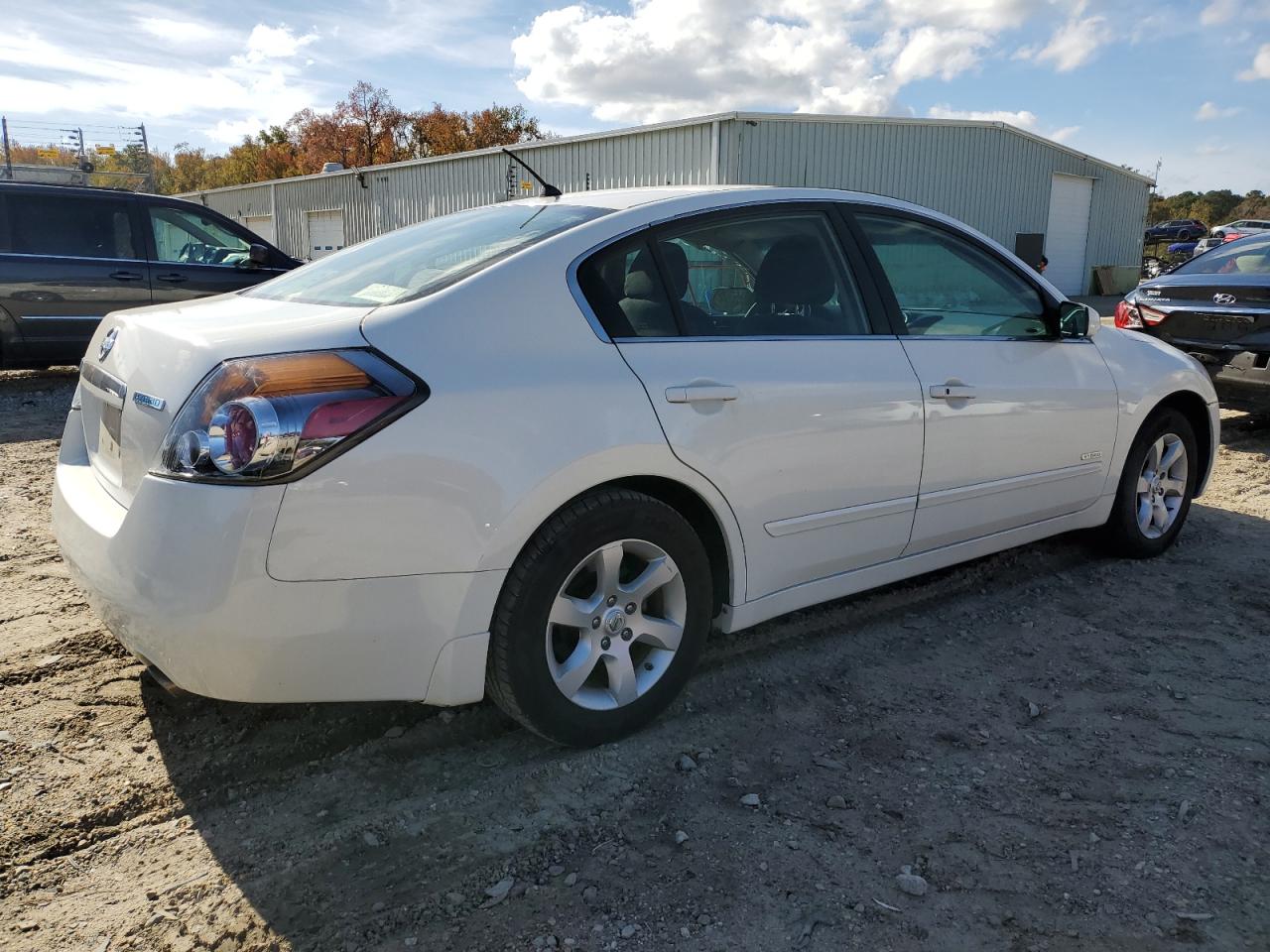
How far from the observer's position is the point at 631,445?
102 inches

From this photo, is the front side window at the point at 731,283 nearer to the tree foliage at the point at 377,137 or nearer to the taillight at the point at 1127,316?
the taillight at the point at 1127,316

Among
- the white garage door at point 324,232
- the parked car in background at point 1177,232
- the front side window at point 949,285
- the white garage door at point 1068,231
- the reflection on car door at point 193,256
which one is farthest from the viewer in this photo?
the parked car in background at point 1177,232

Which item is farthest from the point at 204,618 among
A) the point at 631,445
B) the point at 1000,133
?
the point at 1000,133

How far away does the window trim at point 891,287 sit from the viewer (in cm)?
342

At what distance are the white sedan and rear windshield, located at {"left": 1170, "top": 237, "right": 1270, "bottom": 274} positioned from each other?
4518 mm

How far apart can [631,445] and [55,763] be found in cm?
180

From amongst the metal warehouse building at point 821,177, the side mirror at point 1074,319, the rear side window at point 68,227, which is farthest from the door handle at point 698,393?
the metal warehouse building at point 821,177

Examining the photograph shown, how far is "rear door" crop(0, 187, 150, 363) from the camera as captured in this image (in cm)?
814

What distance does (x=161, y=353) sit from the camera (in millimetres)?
2477

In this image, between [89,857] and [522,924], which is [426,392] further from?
[89,857]

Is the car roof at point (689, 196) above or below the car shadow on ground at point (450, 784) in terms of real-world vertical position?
above

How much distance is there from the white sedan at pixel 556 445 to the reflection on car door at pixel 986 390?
17mm

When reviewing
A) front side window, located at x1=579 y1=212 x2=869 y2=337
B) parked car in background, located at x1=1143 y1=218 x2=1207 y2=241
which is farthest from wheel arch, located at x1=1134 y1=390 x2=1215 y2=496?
parked car in background, located at x1=1143 y1=218 x2=1207 y2=241

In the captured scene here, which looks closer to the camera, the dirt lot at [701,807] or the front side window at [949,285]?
the dirt lot at [701,807]
